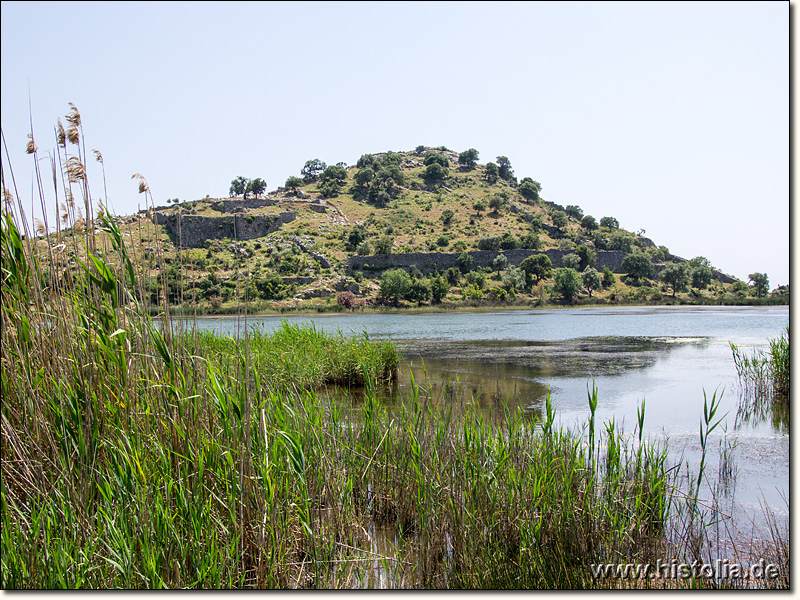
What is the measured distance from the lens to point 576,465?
447 cm

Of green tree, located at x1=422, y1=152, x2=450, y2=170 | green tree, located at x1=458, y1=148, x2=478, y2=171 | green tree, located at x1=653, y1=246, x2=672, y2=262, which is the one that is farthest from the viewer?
green tree, located at x1=458, y1=148, x2=478, y2=171

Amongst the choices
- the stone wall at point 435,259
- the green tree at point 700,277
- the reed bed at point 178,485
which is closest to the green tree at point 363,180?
the stone wall at point 435,259

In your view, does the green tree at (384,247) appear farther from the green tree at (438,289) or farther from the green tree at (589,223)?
the green tree at (589,223)

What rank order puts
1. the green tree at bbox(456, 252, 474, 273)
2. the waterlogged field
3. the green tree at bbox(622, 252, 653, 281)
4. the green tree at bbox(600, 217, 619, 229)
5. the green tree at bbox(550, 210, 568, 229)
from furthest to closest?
the green tree at bbox(600, 217, 619, 229), the green tree at bbox(550, 210, 568, 229), the green tree at bbox(622, 252, 653, 281), the green tree at bbox(456, 252, 474, 273), the waterlogged field

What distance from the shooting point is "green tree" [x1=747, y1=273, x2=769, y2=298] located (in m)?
65.6

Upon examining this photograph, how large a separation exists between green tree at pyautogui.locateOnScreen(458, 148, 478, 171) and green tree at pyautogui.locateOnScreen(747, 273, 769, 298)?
93892 millimetres

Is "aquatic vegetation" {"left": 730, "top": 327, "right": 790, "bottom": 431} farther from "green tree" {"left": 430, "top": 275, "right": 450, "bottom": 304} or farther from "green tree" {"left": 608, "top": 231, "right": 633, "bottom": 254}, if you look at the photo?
"green tree" {"left": 608, "top": 231, "right": 633, "bottom": 254}

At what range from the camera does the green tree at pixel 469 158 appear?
6048 inches

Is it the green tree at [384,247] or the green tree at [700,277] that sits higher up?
the green tree at [384,247]

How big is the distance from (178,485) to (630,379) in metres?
12.4

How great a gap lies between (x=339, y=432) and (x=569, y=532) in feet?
7.80

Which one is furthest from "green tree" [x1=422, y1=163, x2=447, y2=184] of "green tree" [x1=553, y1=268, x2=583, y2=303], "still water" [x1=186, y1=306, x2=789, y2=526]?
"still water" [x1=186, y1=306, x2=789, y2=526]

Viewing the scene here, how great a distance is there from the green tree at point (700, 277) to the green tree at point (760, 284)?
5.46m

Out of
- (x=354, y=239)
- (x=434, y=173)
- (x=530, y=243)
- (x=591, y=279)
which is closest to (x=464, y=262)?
(x=530, y=243)
